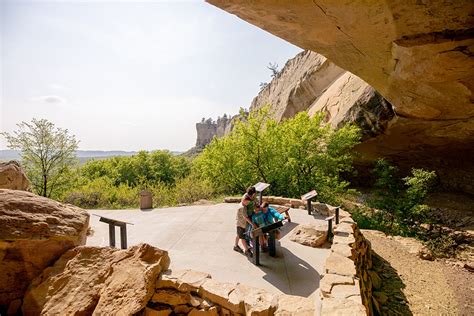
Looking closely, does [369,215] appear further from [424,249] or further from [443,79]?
[443,79]

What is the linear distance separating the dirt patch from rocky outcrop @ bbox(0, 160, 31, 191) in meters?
9.96

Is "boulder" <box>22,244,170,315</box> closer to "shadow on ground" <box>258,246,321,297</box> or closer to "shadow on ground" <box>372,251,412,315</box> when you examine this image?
"shadow on ground" <box>258,246,321,297</box>

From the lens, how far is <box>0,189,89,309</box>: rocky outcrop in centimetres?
409

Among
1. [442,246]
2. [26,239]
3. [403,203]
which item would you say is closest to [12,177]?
[26,239]

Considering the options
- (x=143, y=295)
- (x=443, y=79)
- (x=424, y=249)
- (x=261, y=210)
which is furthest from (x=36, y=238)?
(x=424, y=249)

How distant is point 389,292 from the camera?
6629 mm

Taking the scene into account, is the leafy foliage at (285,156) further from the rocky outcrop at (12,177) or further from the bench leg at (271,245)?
the rocky outcrop at (12,177)

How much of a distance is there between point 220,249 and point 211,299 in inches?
78.9

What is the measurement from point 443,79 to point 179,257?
7.70m

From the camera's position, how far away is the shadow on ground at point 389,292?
5.94 m

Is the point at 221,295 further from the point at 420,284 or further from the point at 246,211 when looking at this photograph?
the point at 420,284

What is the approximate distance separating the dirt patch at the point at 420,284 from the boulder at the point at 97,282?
5.40 metres

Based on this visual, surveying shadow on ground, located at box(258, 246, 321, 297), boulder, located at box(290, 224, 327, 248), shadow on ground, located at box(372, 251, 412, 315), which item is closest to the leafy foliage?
shadow on ground, located at box(372, 251, 412, 315)

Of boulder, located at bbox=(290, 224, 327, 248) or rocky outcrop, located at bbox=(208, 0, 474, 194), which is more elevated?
rocky outcrop, located at bbox=(208, 0, 474, 194)
